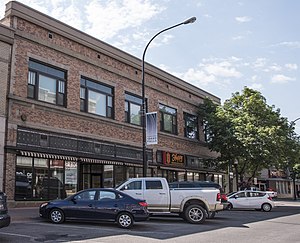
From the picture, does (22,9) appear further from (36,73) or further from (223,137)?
(223,137)

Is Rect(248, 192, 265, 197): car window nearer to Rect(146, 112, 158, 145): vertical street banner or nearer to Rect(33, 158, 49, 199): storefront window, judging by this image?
Rect(146, 112, 158, 145): vertical street banner

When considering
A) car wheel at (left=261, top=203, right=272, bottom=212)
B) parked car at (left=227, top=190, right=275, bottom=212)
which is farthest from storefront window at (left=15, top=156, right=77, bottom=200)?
car wheel at (left=261, top=203, right=272, bottom=212)

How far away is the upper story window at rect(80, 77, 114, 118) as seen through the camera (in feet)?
76.1

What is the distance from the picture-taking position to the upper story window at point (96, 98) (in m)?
23.2

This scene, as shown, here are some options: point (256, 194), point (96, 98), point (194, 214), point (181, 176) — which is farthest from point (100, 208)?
point (181, 176)

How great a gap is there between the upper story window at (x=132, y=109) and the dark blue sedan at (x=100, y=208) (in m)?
12.8

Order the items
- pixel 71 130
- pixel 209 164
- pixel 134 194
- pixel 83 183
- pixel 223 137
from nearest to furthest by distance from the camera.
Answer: pixel 134 194, pixel 71 130, pixel 83 183, pixel 223 137, pixel 209 164

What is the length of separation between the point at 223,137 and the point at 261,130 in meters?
Answer: 3.43

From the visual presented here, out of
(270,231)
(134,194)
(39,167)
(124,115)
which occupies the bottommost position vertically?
(270,231)

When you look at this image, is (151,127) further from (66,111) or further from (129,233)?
(129,233)

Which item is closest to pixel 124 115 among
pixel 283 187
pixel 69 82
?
pixel 69 82

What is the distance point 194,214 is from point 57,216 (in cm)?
570

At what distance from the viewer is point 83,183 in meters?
23.6

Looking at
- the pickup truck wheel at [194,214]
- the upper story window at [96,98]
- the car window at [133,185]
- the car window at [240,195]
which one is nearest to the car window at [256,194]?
the car window at [240,195]
